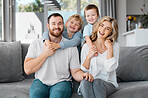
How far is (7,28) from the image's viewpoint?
5.09m

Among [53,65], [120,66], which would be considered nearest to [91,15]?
[120,66]

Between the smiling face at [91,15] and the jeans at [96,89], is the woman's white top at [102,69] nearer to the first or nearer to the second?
the jeans at [96,89]

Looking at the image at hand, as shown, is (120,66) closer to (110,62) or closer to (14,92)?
(110,62)

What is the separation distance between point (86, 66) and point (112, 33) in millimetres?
401

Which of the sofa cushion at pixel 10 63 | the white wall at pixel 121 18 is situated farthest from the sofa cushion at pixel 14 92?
the white wall at pixel 121 18

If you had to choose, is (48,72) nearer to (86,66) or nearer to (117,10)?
(86,66)

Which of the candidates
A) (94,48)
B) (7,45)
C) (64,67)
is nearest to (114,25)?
(94,48)

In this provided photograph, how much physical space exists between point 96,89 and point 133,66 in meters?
0.81

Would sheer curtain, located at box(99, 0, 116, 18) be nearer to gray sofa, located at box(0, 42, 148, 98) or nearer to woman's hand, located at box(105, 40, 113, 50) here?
gray sofa, located at box(0, 42, 148, 98)

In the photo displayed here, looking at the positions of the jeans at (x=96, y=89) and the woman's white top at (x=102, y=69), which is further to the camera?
the woman's white top at (x=102, y=69)

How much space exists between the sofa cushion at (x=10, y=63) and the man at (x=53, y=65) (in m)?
0.41

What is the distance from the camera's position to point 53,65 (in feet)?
6.05

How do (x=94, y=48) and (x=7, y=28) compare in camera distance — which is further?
(x=7, y=28)

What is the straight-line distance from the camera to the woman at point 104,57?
1.75m
